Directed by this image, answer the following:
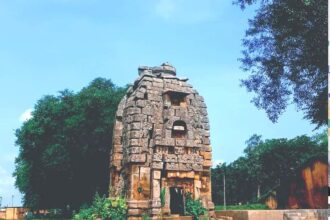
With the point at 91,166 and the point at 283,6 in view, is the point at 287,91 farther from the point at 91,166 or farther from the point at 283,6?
the point at 91,166

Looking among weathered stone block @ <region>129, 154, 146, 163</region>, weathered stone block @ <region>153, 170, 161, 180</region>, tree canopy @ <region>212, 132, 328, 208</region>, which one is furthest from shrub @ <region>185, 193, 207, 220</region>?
tree canopy @ <region>212, 132, 328, 208</region>

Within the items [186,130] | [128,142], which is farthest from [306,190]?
[128,142]

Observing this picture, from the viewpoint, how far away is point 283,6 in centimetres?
1083

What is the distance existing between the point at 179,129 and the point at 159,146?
1.33 m

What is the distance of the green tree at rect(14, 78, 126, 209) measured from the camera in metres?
25.6

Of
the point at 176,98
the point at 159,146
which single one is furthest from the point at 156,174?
the point at 176,98

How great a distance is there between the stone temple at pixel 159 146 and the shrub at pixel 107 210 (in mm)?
367

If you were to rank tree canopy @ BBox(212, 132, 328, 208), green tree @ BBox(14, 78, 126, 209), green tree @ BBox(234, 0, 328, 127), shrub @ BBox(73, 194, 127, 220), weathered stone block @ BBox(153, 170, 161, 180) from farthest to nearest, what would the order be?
tree canopy @ BBox(212, 132, 328, 208) → green tree @ BBox(14, 78, 126, 209) → weathered stone block @ BBox(153, 170, 161, 180) → shrub @ BBox(73, 194, 127, 220) → green tree @ BBox(234, 0, 328, 127)

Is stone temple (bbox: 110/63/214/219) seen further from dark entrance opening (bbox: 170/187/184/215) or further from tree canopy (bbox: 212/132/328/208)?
tree canopy (bbox: 212/132/328/208)

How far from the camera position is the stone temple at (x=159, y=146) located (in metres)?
15.8

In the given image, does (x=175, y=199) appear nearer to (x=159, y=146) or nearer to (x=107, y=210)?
(x=159, y=146)

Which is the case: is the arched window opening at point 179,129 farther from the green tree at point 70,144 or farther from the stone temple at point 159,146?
the green tree at point 70,144

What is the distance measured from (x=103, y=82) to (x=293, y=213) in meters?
25.1

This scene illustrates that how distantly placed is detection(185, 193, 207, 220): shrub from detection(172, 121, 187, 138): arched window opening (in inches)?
111
